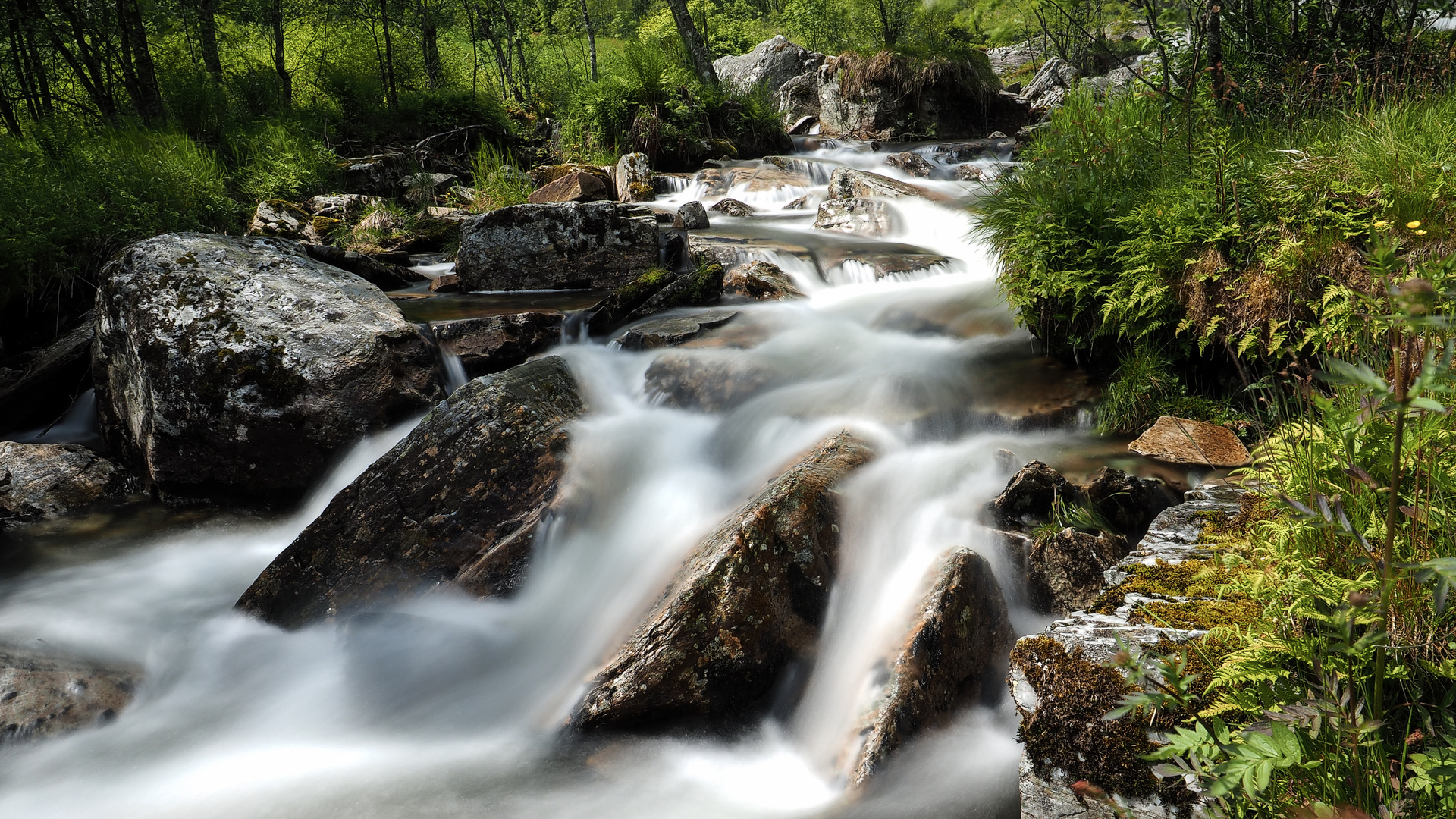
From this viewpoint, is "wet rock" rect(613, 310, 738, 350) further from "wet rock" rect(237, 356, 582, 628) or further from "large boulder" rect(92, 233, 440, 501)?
"wet rock" rect(237, 356, 582, 628)

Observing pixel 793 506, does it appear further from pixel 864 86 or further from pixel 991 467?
pixel 864 86

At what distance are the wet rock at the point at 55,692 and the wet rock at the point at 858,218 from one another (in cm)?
950

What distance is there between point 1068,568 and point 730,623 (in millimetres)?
1692

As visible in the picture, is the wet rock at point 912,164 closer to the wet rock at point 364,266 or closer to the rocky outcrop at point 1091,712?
the wet rock at point 364,266

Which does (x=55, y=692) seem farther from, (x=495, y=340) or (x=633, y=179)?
(x=633, y=179)

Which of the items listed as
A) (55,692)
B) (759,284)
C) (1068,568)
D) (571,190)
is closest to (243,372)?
(55,692)

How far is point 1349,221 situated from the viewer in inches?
158

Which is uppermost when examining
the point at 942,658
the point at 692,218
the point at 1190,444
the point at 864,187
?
the point at 864,187

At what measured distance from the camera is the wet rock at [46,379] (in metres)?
7.09

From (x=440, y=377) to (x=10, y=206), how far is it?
5.03 meters

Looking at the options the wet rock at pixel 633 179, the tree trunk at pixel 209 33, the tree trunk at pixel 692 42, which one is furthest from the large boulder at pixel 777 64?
the tree trunk at pixel 209 33

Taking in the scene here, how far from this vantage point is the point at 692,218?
38.1 ft

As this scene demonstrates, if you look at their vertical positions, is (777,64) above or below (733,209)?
above

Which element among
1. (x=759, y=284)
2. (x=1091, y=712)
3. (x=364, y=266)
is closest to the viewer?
(x=1091, y=712)
